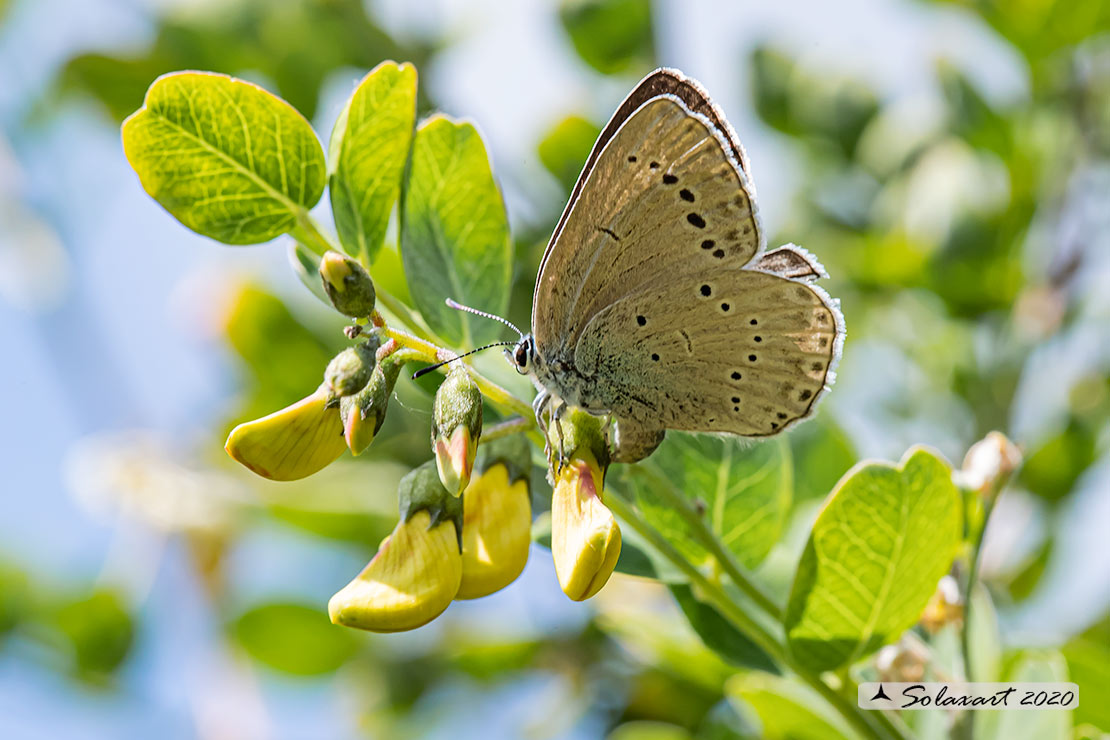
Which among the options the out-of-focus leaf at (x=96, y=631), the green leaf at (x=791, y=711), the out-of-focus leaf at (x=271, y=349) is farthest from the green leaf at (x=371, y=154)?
the out-of-focus leaf at (x=96, y=631)

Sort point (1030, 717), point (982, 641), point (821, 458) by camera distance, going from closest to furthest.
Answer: point (1030, 717)
point (982, 641)
point (821, 458)

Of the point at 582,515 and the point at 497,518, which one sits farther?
the point at 497,518

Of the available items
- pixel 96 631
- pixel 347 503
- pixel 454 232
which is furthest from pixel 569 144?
pixel 96 631

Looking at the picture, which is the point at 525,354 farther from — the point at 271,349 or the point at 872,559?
the point at 271,349

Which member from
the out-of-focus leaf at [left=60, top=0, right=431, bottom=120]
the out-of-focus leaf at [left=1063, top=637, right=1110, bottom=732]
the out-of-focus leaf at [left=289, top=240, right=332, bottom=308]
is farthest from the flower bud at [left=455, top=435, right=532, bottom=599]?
the out-of-focus leaf at [left=60, top=0, right=431, bottom=120]

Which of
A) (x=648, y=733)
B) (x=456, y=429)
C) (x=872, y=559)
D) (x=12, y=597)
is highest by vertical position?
(x=456, y=429)

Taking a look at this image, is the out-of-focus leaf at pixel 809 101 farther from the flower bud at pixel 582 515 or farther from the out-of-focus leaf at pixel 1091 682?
the flower bud at pixel 582 515

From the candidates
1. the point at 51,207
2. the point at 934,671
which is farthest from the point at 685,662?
the point at 51,207
